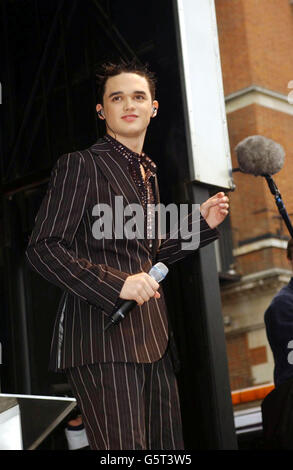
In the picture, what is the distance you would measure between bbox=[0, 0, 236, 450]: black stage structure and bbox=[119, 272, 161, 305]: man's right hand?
110 centimetres

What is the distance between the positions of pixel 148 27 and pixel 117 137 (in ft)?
4.03

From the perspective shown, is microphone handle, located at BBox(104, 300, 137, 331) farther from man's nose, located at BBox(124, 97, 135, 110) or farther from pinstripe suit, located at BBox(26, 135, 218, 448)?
man's nose, located at BBox(124, 97, 135, 110)

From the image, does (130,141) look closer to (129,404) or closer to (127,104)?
(127,104)

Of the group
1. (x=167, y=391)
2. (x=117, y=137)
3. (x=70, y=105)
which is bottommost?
(x=167, y=391)

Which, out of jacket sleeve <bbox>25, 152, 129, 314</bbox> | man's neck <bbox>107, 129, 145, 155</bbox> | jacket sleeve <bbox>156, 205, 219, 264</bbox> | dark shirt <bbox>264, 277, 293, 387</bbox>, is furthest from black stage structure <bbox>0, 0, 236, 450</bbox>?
jacket sleeve <bbox>25, 152, 129, 314</bbox>

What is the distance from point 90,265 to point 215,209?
548 mm

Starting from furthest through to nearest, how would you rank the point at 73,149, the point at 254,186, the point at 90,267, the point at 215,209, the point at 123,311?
1. the point at 254,186
2. the point at 73,149
3. the point at 215,209
4. the point at 90,267
5. the point at 123,311

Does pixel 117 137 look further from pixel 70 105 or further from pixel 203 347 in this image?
pixel 70 105

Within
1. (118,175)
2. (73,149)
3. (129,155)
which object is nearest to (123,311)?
(118,175)

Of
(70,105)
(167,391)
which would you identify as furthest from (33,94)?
(167,391)

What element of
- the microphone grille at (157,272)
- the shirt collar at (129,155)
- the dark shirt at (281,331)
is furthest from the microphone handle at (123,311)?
the dark shirt at (281,331)

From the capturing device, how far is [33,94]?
419cm

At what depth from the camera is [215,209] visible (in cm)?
245

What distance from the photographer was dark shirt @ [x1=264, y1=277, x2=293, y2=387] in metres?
2.91
